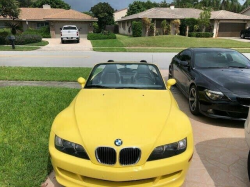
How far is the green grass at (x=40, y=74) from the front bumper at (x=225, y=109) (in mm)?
5079

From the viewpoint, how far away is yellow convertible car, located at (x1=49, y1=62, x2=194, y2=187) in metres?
2.28

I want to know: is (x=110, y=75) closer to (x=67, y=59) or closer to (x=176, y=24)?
(x=67, y=59)

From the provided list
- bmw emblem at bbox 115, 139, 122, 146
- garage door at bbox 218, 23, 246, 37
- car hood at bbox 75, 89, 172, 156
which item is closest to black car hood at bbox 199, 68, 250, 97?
car hood at bbox 75, 89, 172, 156

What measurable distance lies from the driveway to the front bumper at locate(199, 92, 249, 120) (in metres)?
0.25

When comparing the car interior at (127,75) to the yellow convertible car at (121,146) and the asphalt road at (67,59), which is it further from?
the asphalt road at (67,59)

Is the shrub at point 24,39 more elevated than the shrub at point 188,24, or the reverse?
the shrub at point 188,24

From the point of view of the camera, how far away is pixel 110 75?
406cm

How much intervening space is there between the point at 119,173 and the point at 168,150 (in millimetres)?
576

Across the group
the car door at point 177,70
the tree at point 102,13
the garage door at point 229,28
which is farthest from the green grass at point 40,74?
the tree at point 102,13

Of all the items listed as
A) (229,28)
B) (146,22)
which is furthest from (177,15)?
(229,28)

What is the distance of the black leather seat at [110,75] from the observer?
3979 millimetres

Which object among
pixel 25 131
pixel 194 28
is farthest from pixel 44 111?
pixel 194 28

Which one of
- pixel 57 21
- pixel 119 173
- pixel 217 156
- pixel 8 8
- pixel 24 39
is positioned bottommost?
pixel 217 156

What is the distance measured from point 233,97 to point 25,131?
157 inches
